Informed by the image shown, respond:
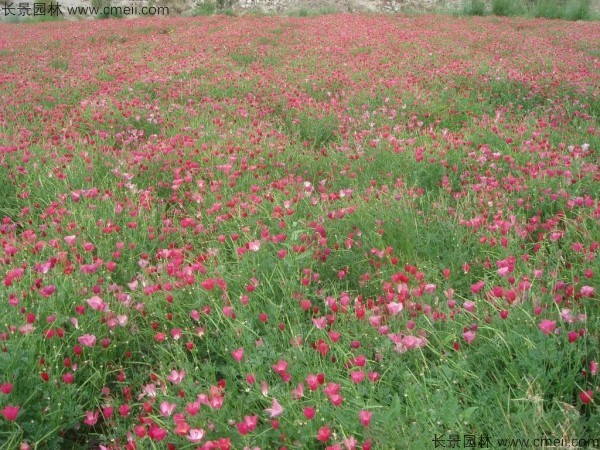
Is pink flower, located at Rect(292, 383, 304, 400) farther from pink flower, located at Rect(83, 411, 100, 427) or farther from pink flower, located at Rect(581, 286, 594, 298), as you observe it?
pink flower, located at Rect(581, 286, 594, 298)

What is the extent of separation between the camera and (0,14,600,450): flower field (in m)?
1.87

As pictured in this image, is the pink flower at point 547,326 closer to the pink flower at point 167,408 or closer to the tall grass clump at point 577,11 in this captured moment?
the pink flower at point 167,408

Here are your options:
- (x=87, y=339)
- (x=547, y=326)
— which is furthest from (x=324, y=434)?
(x=87, y=339)

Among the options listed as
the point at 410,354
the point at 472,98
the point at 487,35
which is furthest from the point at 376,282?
the point at 487,35

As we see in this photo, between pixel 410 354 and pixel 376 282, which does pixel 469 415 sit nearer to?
pixel 410 354

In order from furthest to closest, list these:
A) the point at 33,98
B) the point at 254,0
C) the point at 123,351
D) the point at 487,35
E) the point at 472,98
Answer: the point at 254,0 → the point at 487,35 → the point at 33,98 → the point at 472,98 → the point at 123,351

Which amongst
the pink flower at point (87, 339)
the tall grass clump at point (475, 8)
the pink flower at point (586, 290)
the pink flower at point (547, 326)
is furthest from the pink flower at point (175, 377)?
the tall grass clump at point (475, 8)

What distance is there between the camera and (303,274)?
2.78 meters

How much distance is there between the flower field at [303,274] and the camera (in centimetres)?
187

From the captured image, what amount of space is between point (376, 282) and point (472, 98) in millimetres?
4321

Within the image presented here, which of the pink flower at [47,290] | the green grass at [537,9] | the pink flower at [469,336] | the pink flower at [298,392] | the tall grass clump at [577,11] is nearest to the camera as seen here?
the pink flower at [298,392]

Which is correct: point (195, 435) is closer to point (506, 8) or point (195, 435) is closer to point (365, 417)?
point (365, 417)

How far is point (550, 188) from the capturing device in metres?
3.37

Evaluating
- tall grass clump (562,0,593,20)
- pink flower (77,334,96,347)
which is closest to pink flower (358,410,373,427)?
pink flower (77,334,96,347)
